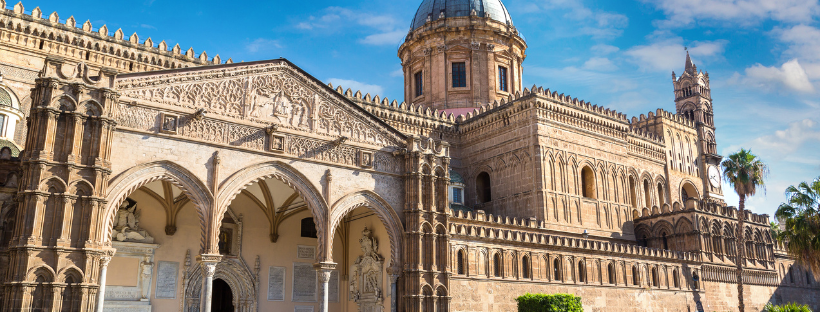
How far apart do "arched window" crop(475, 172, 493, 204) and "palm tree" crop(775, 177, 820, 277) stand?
1391 cm

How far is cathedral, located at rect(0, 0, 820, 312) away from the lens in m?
17.2

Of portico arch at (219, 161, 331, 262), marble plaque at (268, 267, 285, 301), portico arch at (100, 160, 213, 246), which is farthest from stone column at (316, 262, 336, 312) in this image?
marble plaque at (268, 267, 285, 301)

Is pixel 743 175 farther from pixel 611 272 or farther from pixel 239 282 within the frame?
pixel 239 282

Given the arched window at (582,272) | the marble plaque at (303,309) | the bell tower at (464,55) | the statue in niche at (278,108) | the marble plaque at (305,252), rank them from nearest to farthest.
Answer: the statue in niche at (278,108), the marble plaque at (303,309), the marble plaque at (305,252), the arched window at (582,272), the bell tower at (464,55)

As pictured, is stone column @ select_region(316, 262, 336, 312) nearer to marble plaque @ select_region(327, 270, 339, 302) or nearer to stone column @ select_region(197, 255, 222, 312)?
stone column @ select_region(197, 255, 222, 312)

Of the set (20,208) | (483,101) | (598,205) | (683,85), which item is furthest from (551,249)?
(683,85)

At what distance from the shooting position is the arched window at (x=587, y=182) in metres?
34.2

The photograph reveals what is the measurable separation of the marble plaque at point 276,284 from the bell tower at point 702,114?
112ft

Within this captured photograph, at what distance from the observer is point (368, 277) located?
2436 centimetres

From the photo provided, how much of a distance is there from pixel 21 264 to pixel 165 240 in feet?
22.8

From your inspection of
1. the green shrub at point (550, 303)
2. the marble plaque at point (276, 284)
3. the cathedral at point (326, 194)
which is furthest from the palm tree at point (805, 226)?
the marble plaque at point (276, 284)

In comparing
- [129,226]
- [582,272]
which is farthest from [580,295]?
[129,226]

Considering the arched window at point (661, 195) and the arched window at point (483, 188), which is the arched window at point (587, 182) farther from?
the arched window at point (661, 195)

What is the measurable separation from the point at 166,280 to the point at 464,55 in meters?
24.5
